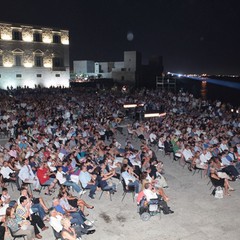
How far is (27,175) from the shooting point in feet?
34.2

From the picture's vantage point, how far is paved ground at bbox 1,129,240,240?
26.5 feet

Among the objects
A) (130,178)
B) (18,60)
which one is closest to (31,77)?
(18,60)

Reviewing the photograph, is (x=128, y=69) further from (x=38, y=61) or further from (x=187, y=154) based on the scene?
(x=187, y=154)

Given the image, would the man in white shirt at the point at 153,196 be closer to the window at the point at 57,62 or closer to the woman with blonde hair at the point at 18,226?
the woman with blonde hair at the point at 18,226

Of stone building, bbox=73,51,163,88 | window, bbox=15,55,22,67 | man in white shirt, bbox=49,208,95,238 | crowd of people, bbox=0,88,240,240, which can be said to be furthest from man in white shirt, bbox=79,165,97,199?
stone building, bbox=73,51,163,88

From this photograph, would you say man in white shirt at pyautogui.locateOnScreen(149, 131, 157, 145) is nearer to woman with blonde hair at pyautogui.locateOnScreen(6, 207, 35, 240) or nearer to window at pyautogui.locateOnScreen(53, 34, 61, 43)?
woman with blonde hair at pyautogui.locateOnScreen(6, 207, 35, 240)

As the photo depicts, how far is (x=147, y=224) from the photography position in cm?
861

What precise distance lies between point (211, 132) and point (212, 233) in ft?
30.6

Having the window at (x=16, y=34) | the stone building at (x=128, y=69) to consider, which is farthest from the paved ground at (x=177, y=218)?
the stone building at (x=128, y=69)

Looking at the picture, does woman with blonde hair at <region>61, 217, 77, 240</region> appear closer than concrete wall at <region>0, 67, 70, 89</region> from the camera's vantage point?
Yes

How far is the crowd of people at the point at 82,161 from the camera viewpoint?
8.00m

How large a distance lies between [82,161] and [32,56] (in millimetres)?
38463

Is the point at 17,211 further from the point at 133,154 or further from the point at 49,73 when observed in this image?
the point at 49,73

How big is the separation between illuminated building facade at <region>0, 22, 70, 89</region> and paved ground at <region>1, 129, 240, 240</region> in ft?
123
